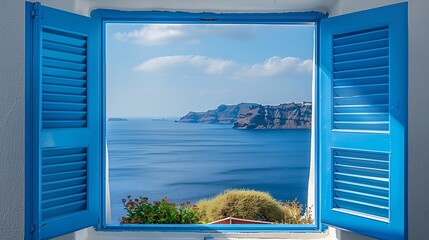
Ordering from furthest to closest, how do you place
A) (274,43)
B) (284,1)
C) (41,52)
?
(274,43)
(284,1)
(41,52)

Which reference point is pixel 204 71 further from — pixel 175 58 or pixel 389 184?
pixel 389 184

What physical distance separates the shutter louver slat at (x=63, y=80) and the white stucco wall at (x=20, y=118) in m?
0.21

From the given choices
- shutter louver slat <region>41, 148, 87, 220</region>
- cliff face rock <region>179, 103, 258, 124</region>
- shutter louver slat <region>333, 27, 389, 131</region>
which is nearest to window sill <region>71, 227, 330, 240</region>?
shutter louver slat <region>41, 148, 87, 220</region>

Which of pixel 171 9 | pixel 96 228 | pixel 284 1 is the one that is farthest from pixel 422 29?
pixel 96 228

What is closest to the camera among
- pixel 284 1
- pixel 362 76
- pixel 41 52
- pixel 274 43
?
pixel 41 52

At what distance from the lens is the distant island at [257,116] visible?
472 inches

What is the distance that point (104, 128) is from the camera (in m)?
2.88

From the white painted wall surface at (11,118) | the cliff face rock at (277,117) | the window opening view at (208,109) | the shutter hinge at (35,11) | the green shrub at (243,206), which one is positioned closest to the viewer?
the shutter hinge at (35,11)

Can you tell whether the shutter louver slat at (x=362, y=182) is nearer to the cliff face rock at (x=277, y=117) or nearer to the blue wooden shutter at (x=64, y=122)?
the blue wooden shutter at (x=64, y=122)

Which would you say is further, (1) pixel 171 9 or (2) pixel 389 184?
(1) pixel 171 9

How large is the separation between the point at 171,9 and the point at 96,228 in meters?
1.34

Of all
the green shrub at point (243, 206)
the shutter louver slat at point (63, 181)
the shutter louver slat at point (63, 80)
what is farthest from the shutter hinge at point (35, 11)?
the green shrub at point (243, 206)

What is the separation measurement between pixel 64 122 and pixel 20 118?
249 mm

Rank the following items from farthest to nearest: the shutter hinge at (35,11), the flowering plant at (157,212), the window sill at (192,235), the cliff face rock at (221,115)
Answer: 1. the cliff face rock at (221,115)
2. the flowering plant at (157,212)
3. the window sill at (192,235)
4. the shutter hinge at (35,11)
